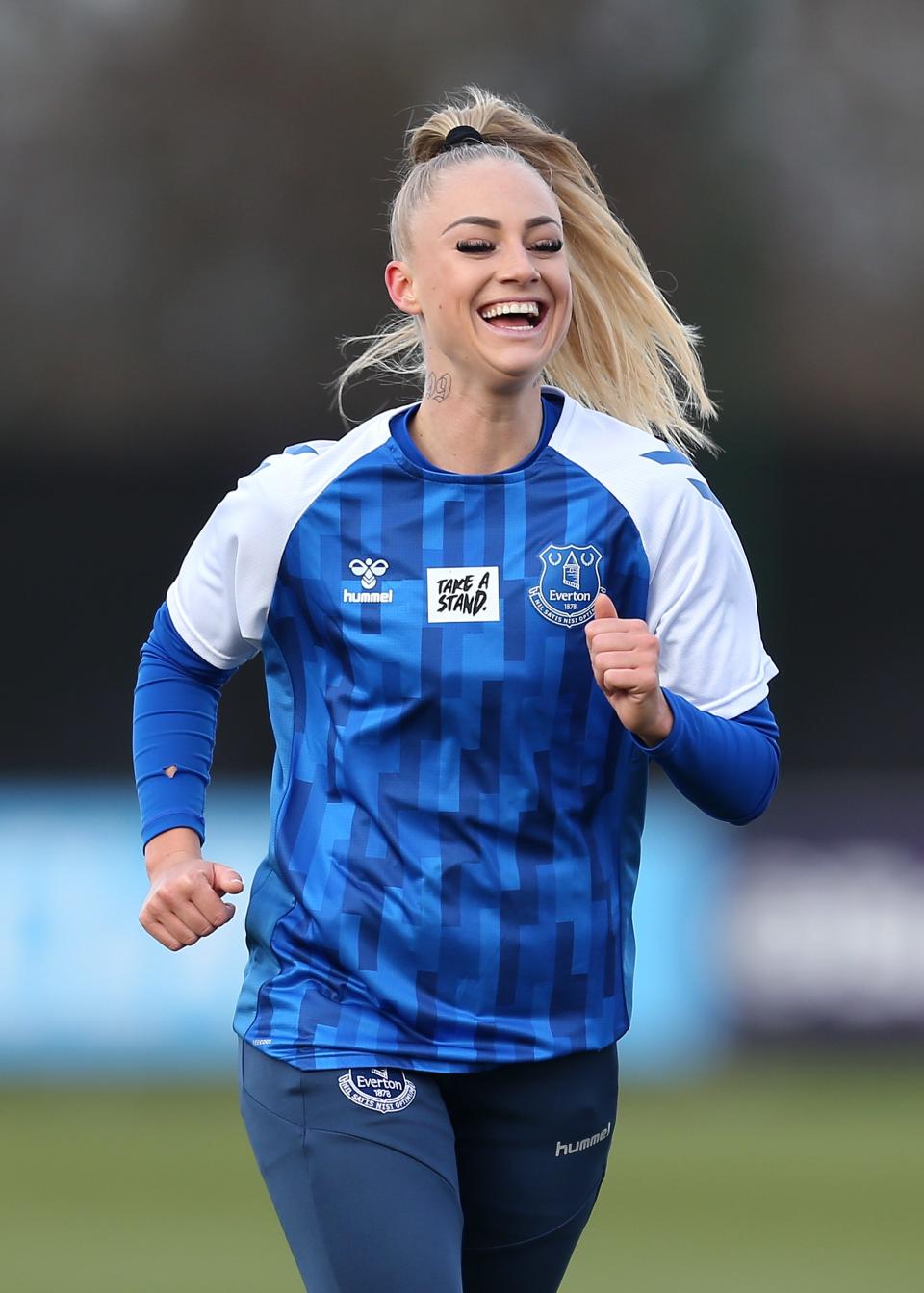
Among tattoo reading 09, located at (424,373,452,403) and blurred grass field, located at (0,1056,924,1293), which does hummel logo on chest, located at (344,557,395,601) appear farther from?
blurred grass field, located at (0,1056,924,1293)

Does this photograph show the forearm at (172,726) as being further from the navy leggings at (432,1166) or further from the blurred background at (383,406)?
the blurred background at (383,406)

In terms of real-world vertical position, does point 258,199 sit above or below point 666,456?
above

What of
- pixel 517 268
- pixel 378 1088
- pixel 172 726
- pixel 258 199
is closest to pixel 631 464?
pixel 517 268

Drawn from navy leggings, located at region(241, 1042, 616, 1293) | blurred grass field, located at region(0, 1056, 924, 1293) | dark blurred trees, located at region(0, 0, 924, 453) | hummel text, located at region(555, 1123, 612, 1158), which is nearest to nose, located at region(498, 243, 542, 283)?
navy leggings, located at region(241, 1042, 616, 1293)

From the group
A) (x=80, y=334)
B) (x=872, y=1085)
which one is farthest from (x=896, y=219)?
(x=872, y=1085)

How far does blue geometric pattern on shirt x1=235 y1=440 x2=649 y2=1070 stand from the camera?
2.85 metres

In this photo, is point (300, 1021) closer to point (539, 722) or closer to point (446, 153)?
point (539, 722)

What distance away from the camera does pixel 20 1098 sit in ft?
24.4

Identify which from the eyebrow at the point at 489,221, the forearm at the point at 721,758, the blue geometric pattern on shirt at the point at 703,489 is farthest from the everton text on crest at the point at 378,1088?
the eyebrow at the point at 489,221

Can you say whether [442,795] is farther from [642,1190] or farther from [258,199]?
[258,199]

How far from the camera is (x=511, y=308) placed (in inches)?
114

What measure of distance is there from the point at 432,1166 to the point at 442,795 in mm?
465

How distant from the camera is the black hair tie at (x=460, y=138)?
3.10 meters

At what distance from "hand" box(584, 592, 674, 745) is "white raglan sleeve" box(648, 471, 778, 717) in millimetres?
198
